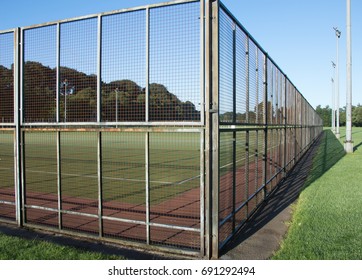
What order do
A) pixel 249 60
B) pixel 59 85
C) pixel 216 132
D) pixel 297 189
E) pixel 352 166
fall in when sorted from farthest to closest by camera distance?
pixel 352 166, pixel 297 189, pixel 249 60, pixel 59 85, pixel 216 132

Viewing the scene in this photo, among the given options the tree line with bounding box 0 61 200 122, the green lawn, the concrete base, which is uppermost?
the tree line with bounding box 0 61 200 122

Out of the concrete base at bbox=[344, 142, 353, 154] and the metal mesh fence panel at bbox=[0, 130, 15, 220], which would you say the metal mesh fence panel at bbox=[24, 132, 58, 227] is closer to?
the metal mesh fence panel at bbox=[0, 130, 15, 220]

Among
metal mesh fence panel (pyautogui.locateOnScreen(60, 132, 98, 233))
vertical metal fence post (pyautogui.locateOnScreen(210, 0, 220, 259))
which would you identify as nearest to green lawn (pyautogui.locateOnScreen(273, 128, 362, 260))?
vertical metal fence post (pyautogui.locateOnScreen(210, 0, 220, 259))

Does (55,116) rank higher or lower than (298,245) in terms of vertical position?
higher

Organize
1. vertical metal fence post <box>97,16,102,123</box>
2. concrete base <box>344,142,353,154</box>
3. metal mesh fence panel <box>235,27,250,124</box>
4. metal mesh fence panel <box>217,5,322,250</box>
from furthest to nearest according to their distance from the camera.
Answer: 1. concrete base <box>344,142,353,154</box>
2. metal mesh fence panel <box>235,27,250,124</box>
3. vertical metal fence post <box>97,16,102,123</box>
4. metal mesh fence panel <box>217,5,322,250</box>

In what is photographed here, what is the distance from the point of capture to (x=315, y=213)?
6.84m

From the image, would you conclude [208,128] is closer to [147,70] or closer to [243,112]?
[147,70]

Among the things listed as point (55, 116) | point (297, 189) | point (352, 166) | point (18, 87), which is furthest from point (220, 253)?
point (352, 166)

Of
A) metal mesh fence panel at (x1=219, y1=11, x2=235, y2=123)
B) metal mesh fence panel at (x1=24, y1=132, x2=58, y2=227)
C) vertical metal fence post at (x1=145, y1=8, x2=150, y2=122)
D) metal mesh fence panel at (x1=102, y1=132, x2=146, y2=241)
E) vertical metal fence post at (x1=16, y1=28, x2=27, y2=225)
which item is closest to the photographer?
metal mesh fence panel at (x1=219, y1=11, x2=235, y2=123)

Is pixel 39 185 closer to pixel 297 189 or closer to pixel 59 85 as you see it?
pixel 59 85

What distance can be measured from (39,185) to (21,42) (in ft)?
20.0

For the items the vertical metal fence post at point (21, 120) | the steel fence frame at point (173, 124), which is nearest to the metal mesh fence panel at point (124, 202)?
the steel fence frame at point (173, 124)

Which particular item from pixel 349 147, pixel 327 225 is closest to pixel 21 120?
pixel 327 225

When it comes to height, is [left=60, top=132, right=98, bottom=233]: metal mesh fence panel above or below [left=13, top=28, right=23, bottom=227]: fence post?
below
